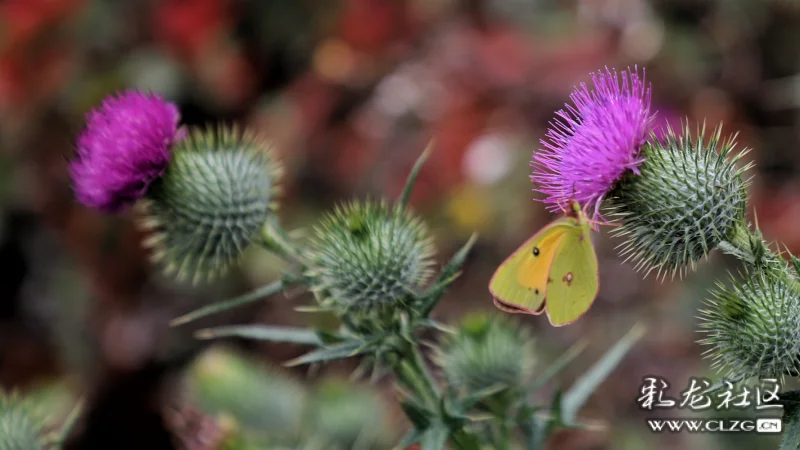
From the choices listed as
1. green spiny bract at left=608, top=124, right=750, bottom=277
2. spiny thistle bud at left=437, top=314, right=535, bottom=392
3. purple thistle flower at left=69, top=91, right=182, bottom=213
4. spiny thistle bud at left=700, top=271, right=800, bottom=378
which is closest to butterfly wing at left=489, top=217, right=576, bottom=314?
green spiny bract at left=608, top=124, right=750, bottom=277

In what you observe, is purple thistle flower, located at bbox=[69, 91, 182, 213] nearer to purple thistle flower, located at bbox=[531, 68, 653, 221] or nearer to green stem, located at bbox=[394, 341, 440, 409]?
green stem, located at bbox=[394, 341, 440, 409]

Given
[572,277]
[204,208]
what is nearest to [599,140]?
[572,277]

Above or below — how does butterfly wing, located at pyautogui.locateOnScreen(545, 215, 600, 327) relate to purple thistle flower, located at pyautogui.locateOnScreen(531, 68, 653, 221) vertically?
below

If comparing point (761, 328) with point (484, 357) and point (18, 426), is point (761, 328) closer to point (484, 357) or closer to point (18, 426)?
point (484, 357)

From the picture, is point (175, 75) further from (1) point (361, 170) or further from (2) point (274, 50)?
(1) point (361, 170)

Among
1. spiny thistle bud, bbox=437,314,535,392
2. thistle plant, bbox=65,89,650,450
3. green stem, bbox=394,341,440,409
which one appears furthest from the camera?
spiny thistle bud, bbox=437,314,535,392

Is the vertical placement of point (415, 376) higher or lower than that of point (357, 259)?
lower

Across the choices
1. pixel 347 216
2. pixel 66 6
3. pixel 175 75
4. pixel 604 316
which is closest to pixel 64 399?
pixel 175 75
